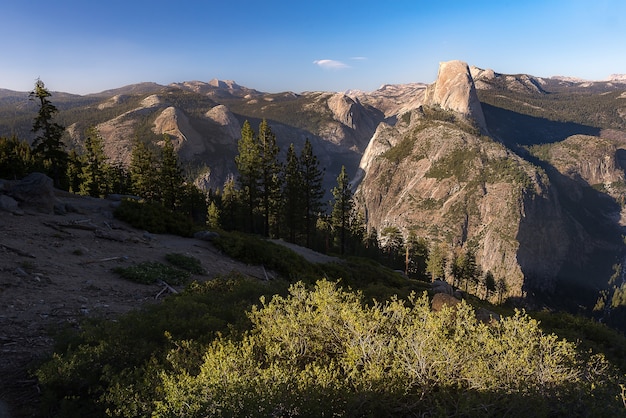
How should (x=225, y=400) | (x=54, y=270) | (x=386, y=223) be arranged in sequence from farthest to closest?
(x=386, y=223)
(x=54, y=270)
(x=225, y=400)

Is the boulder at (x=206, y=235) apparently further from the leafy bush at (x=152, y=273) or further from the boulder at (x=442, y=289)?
the boulder at (x=442, y=289)

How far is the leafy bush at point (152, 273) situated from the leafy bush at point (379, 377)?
30.9 ft

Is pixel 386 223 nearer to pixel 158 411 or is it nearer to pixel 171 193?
pixel 171 193

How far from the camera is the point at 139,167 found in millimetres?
44719

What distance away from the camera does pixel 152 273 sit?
1427 centimetres

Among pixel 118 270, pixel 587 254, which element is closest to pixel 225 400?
pixel 118 270

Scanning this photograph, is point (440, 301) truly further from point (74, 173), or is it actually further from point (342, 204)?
point (74, 173)

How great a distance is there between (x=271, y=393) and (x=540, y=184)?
20675 centimetres

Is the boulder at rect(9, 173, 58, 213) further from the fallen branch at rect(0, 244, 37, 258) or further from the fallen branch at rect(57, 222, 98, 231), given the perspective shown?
the fallen branch at rect(0, 244, 37, 258)

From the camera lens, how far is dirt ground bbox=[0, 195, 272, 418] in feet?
24.0

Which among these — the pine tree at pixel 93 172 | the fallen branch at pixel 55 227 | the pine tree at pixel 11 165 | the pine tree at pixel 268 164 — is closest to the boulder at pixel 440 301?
the fallen branch at pixel 55 227

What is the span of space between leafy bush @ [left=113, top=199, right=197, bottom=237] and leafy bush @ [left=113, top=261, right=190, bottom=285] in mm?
7893

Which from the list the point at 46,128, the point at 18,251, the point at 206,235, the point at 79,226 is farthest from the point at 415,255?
the point at 46,128

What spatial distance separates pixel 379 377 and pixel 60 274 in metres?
13.3
